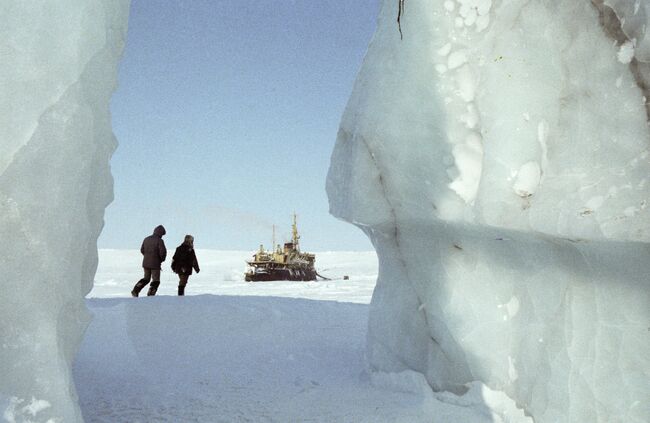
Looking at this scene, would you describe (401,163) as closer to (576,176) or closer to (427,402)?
(576,176)

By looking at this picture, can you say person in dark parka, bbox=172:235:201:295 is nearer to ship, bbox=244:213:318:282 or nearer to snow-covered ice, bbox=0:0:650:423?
snow-covered ice, bbox=0:0:650:423

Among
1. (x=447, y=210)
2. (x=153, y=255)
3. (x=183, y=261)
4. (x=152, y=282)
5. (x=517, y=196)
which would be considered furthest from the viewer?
(x=183, y=261)

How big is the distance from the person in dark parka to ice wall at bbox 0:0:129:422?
5.55 metres

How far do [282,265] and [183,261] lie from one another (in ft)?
53.1

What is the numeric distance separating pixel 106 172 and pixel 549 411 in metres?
2.72

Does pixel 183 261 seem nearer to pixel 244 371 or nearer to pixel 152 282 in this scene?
pixel 152 282

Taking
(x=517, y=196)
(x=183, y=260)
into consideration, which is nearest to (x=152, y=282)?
(x=183, y=260)

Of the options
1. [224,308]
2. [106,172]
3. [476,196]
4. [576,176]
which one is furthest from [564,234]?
[224,308]

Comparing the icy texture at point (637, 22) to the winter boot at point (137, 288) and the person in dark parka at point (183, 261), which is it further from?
the winter boot at point (137, 288)

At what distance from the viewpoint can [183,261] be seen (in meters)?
8.09

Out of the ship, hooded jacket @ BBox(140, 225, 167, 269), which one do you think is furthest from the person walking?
the ship

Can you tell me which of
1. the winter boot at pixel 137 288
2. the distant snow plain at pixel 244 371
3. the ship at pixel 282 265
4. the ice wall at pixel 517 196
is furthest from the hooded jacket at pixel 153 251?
the ship at pixel 282 265

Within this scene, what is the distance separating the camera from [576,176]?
2.52 metres

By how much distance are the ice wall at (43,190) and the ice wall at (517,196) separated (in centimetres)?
187
